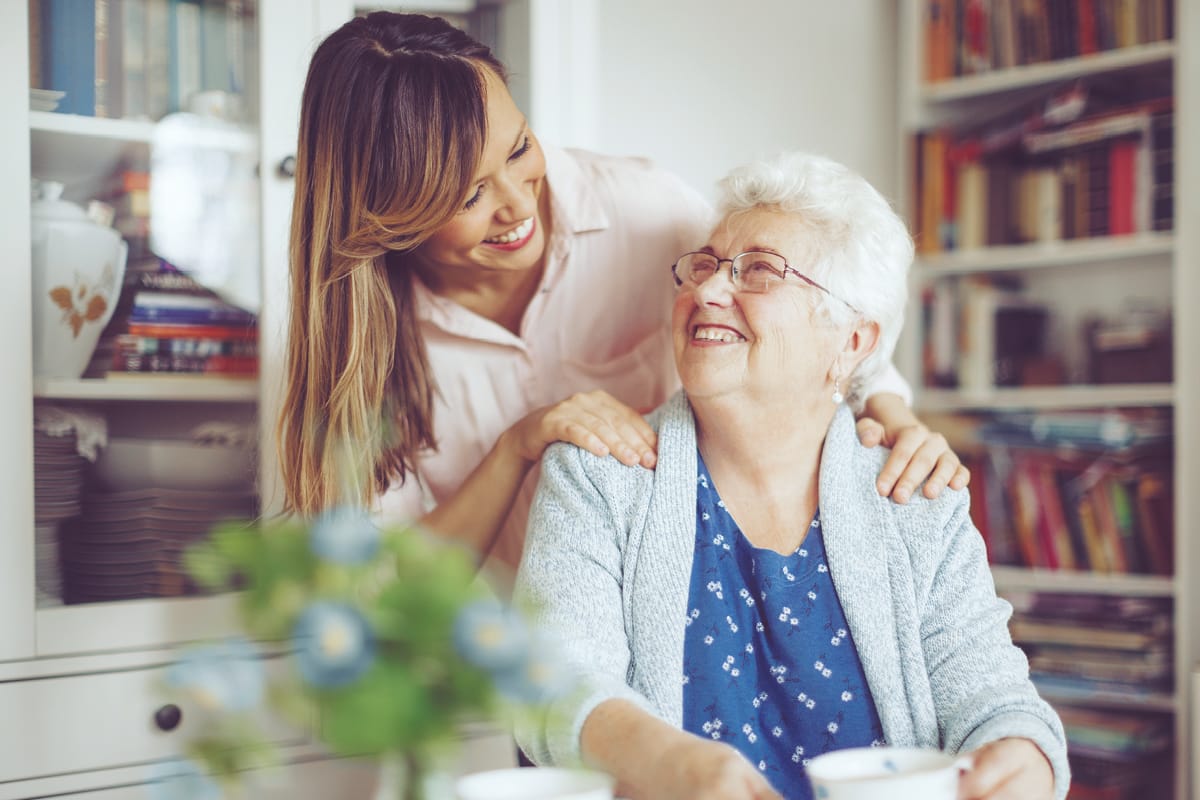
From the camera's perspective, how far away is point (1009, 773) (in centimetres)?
103

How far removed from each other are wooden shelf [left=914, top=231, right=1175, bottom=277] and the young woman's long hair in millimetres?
1801

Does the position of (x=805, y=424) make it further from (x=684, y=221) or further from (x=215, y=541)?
(x=215, y=541)

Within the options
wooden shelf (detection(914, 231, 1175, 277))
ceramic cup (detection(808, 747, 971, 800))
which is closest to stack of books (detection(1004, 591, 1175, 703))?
wooden shelf (detection(914, 231, 1175, 277))

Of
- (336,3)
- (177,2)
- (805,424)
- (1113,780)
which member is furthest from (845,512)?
(1113,780)

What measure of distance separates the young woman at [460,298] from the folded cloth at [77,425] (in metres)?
0.38

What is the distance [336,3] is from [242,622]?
155 centimetres

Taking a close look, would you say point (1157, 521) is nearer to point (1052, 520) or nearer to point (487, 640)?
point (1052, 520)

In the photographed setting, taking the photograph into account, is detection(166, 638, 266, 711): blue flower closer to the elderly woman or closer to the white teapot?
the elderly woman

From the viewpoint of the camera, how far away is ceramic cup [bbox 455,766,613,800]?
0.66 m

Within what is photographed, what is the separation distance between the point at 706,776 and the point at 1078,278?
248cm

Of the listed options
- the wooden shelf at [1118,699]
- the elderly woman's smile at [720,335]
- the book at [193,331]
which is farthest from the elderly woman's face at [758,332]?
the wooden shelf at [1118,699]

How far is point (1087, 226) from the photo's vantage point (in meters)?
2.81

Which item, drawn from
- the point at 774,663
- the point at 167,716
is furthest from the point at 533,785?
the point at 167,716

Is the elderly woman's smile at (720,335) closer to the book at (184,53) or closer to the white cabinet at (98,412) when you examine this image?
the white cabinet at (98,412)
